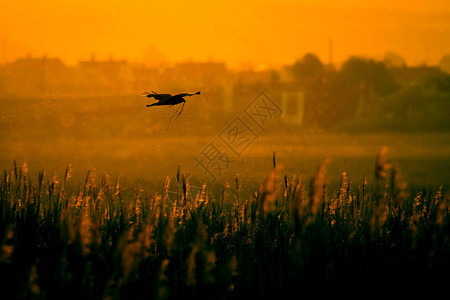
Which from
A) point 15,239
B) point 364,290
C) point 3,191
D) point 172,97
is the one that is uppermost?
point 172,97

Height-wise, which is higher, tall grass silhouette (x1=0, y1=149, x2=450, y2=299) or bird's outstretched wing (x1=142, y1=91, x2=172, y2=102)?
bird's outstretched wing (x1=142, y1=91, x2=172, y2=102)

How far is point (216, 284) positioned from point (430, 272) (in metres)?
1.63

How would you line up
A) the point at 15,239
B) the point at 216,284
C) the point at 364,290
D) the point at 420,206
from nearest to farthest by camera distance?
the point at 216,284 < the point at 364,290 < the point at 15,239 < the point at 420,206

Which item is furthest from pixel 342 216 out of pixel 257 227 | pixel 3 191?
pixel 3 191

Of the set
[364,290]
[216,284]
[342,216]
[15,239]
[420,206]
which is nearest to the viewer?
[216,284]

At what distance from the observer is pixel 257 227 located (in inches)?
192

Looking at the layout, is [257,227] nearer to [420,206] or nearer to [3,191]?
[420,206]

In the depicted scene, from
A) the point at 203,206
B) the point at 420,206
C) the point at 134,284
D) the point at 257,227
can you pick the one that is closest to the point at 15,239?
the point at 134,284

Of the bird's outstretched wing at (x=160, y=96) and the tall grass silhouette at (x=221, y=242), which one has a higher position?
the bird's outstretched wing at (x=160, y=96)

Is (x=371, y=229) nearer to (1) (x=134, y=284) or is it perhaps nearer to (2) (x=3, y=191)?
(1) (x=134, y=284)

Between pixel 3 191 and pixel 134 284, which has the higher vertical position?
pixel 3 191

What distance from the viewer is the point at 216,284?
3.74 m

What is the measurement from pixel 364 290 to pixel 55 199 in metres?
2.78

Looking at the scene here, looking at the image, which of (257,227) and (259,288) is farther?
(257,227)
